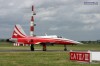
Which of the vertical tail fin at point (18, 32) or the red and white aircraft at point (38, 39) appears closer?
the red and white aircraft at point (38, 39)

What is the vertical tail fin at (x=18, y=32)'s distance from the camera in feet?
249

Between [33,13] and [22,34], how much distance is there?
722 cm

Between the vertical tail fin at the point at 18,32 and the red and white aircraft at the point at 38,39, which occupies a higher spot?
the vertical tail fin at the point at 18,32

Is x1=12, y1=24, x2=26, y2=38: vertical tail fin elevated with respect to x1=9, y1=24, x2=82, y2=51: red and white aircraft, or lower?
elevated

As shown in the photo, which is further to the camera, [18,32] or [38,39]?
[18,32]

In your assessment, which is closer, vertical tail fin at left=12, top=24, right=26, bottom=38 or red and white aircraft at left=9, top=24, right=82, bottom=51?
red and white aircraft at left=9, top=24, right=82, bottom=51

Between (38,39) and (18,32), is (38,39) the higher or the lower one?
the lower one

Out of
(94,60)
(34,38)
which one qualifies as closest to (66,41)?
(34,38)

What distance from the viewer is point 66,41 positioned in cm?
7169

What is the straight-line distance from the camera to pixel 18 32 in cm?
7631

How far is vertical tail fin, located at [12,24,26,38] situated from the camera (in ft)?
249

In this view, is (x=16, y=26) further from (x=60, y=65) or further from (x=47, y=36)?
(x=60, y=65)

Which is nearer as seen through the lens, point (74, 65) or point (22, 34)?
point (74, 65)

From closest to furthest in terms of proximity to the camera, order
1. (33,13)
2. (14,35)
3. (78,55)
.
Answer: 1. (78,55)
2. (33,13)
3. (14,35)
